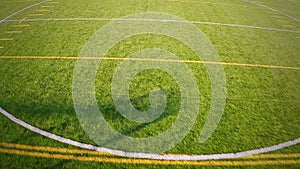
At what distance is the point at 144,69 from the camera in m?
7.02

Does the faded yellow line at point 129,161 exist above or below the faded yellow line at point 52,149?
below

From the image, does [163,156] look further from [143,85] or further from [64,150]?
[143,85]

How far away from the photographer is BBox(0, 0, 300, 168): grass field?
15.3ft

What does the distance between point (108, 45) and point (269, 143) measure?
5.97 m

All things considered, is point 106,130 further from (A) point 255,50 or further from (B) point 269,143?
(A) point 255,50

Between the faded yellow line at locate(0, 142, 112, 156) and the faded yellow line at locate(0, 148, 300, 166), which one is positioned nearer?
the faded yellow line at locate(0, 148, 300, 166)

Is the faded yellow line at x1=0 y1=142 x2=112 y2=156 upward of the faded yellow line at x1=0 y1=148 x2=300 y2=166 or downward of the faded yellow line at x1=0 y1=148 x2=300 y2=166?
upward

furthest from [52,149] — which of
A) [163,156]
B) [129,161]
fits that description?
[163,156]

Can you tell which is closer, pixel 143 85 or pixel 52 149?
pixel 52 149

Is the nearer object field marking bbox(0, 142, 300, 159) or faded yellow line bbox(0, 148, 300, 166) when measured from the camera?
faded yellow line bbox(0, 148, 300, 166)

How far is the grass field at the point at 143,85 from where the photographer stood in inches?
183

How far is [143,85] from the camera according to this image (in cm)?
636

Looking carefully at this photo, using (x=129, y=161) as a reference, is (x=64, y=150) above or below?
above

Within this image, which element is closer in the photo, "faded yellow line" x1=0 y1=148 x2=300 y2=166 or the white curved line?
"faded yellow line" x1=0 y1=148 x2=300 y2=166
